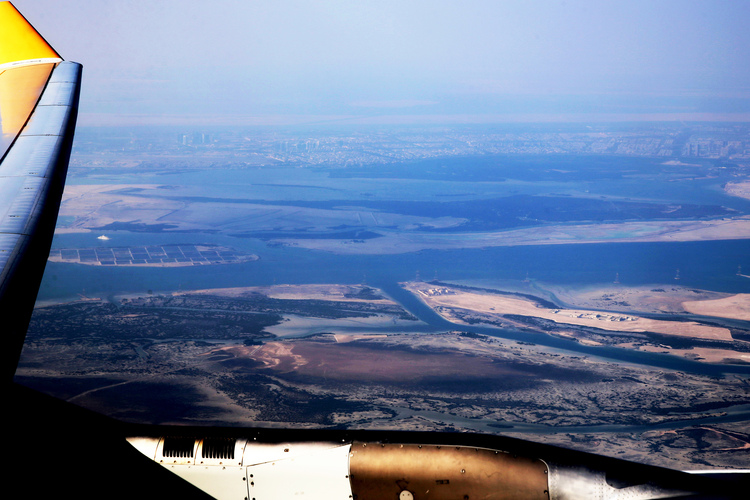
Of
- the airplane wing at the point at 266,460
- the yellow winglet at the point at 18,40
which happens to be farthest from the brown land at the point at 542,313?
the airplane wing at the point at 266,460

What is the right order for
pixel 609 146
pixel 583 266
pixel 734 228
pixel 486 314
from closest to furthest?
pixel 486 314
pixel 583 266
pixel 734 228
pixel 609 146

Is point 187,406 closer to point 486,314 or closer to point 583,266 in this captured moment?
point 486,314

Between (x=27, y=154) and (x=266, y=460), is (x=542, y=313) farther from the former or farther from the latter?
(x=27, y=154)

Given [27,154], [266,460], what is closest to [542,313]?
Result: [266,460]

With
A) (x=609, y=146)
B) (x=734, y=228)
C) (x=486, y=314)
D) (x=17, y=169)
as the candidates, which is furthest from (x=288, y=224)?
Answer: (x=609, y=146)

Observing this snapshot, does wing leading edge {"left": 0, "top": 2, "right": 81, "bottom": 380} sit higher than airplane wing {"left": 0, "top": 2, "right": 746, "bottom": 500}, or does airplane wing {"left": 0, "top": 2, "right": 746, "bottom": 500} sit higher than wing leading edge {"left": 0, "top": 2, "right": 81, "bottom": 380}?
wing leading edge {"left": 0, "top": 2, "right": 81, "bottom": 380}

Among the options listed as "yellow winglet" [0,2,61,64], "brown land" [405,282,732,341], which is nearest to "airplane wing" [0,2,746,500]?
"yellow winglet" [0,2,61,64]

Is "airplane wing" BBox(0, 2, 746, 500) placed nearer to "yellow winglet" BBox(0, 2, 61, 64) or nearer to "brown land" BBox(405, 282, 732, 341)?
"yellow winglet" BBox(0, 2, 61, 64)
